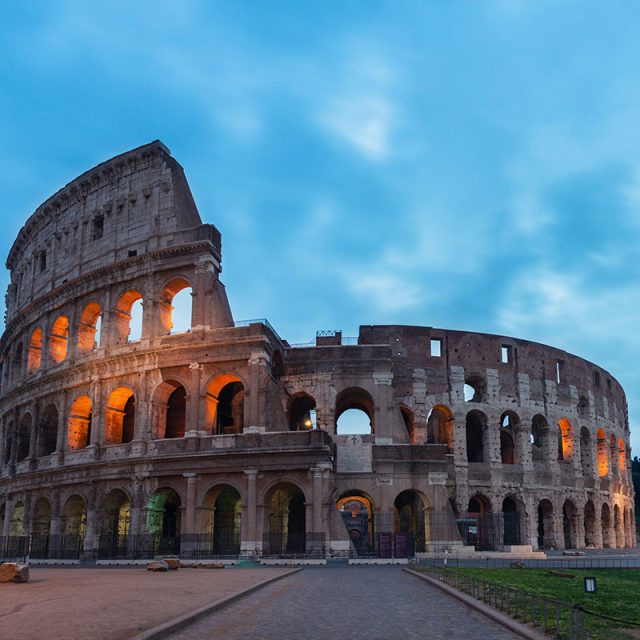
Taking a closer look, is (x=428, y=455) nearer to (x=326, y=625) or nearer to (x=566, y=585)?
(x=566, y=585)

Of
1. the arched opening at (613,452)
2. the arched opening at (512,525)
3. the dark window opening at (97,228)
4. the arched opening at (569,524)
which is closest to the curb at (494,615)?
the arched opening at (512,525)

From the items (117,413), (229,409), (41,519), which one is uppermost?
(229,409)

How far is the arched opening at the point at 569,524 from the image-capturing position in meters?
42.1

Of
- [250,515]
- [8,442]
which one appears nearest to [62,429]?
[8,442]

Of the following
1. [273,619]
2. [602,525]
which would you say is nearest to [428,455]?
[602,525]

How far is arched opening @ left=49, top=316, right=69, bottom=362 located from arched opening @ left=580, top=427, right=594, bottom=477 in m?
30.7

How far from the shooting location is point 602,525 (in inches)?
1818

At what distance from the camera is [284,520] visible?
111 feet

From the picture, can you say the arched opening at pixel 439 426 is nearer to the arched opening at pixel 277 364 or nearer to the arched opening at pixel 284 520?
the arched opening at pixel 284 520

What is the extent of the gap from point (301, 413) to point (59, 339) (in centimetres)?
1385

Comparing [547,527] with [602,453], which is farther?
[602,453]

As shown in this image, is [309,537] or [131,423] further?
[131,423]

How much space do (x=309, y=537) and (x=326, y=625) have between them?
18668mm

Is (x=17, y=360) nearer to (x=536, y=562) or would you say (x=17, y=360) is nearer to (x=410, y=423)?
(x=410, y=423)
